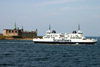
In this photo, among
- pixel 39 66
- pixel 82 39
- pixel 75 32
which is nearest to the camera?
pixel 39 66

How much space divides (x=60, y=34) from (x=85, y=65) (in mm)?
83251

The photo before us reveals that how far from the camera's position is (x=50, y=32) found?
427 ft

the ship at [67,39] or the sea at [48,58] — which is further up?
the ship at [67,39]

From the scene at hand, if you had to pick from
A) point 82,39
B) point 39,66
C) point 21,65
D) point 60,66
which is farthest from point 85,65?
point 82,39

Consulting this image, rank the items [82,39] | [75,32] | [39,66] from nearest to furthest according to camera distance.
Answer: [39,66]
[82,39]
[75,32]

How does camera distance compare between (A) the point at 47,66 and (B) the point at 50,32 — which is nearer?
(A) the point at 47,66

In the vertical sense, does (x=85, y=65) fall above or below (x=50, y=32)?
below

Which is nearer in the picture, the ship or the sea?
the sea

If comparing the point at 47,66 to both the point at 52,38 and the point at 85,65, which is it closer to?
the point at 85,65

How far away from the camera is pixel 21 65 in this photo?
139ft

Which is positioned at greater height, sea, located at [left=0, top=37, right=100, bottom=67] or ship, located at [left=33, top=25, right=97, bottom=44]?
ship, located at [left=33, top=25, right=97, bottom=44]

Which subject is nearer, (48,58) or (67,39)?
(48,58)

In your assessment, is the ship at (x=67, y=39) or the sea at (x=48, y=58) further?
the ship at (x=67, y=39)

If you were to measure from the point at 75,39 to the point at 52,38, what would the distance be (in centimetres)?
1122
